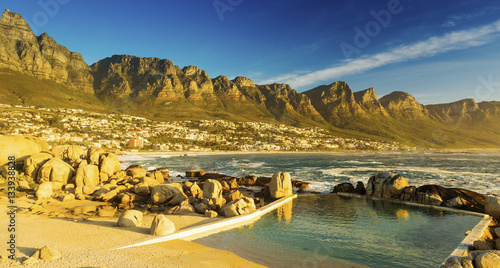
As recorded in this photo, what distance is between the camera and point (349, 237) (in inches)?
547

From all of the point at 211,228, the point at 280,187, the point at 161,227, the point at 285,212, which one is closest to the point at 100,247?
the point at 161,227

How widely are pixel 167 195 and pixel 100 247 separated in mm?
10649

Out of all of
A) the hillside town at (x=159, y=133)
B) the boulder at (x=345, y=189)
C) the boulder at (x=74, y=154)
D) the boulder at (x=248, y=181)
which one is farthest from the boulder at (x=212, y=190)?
the hillside town at (x=159, y=133)

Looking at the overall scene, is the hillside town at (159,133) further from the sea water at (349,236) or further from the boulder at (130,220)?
the sea water at (349,236)

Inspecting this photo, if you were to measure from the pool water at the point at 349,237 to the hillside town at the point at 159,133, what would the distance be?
249 feet

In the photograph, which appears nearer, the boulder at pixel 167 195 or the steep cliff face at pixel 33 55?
the boulder at pixel 167 195

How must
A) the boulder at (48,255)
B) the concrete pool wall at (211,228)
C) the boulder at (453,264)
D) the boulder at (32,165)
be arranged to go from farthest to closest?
the boulder at (32,165) < the concrete pool wall at (211,228) < the boulder at (453,264) < the boulder at (48,255)

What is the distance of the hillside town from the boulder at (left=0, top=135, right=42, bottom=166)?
4983 centimetres

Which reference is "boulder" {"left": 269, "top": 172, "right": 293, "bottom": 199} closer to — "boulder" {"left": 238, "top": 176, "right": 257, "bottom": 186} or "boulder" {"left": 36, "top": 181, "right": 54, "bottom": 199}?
"boulder" {"left": 238, "top": 176, "right": 257, "bottom": 186}

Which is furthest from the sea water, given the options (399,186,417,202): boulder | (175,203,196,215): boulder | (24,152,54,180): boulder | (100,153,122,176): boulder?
(24,152,54,180): boulder

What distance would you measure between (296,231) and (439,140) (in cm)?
23802

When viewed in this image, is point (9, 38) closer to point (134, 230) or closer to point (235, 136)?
point (235, 136)

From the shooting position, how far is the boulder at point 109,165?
27.9m

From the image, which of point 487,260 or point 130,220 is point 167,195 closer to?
point 130,220
